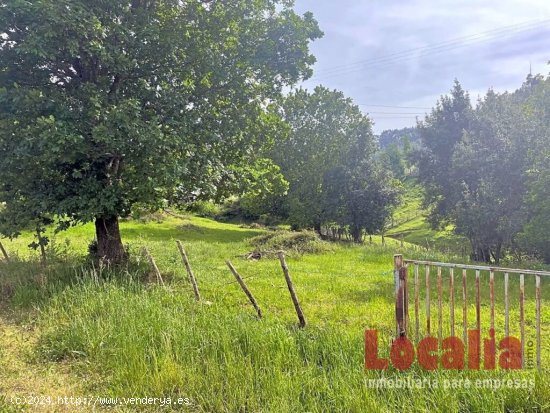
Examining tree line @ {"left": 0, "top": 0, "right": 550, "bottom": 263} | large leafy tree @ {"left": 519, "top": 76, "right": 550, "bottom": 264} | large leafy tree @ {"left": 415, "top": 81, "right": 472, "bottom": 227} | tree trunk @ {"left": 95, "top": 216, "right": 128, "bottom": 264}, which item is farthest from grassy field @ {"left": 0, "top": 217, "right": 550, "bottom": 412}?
large leafy tree @ {"left": 415, "top": 81, "right": 472, "bottom": 227}

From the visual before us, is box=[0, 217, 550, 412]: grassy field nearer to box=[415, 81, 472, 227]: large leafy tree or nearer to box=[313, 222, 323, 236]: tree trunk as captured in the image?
box=[415, 81, 472, 227]: large leafy tree

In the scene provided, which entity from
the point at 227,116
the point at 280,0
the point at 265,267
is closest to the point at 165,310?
the point at 227,116

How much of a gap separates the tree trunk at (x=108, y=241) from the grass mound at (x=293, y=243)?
32.2 ft

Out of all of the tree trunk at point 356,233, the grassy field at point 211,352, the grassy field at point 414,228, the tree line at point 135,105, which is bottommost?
the grassy field at point 414,228

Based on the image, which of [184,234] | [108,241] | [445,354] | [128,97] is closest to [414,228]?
[184,234]

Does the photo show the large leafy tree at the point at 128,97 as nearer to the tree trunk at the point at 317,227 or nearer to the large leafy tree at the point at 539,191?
the large leafy tree at the point at 539,191

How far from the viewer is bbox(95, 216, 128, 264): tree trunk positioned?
11766mm

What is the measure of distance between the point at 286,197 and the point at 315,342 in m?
31.3

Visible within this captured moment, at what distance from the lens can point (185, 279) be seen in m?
11.6

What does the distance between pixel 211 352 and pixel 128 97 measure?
742 cm

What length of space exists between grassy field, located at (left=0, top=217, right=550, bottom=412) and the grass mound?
11.2 metres

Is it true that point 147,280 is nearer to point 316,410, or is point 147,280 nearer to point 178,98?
point 178,98

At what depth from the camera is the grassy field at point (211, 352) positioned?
4.44m

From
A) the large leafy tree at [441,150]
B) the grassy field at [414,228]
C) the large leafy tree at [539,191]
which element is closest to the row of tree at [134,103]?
the large leafy tree at [539,191]
